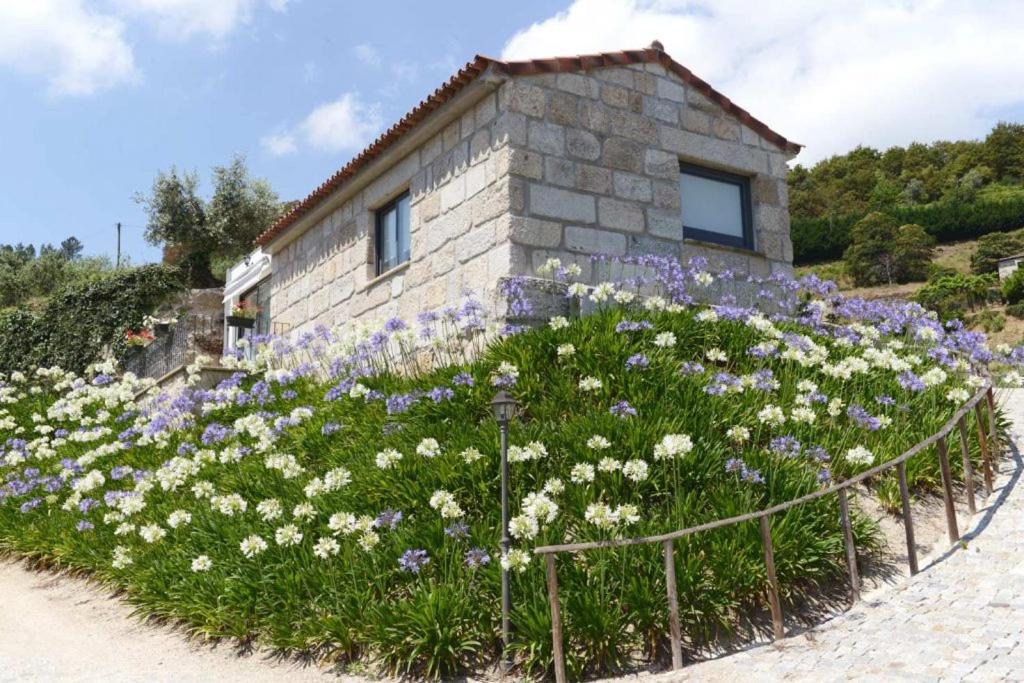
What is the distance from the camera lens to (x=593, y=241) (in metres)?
9.60

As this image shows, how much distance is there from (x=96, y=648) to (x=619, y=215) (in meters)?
6.93

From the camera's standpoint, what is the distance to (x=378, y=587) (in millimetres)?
5105

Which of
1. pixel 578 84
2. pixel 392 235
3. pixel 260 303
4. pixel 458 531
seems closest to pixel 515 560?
pixel 458 531

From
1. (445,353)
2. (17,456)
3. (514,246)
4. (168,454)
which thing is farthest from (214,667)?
(17,456)

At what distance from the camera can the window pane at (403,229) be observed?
11.2 metres

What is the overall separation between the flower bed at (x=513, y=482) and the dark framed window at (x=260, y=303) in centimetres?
696

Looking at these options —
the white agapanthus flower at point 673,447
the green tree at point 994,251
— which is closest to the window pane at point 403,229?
the white agapanthus flower at point 673,447

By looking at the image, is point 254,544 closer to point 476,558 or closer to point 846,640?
point 476,558

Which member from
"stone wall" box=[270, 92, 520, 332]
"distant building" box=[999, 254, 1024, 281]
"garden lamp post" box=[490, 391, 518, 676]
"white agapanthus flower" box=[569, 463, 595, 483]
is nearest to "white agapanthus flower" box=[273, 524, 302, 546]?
"garden lamp post" box=[490, 391, 518, 676]

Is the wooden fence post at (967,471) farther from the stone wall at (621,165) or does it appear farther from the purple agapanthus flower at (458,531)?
the stone wall at (621,165)

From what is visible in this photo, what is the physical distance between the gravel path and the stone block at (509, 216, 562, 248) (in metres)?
4.94

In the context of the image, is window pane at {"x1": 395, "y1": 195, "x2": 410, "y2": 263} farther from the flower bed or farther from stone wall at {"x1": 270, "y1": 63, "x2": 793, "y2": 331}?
the flower bed

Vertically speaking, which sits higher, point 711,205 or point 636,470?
point 711,205

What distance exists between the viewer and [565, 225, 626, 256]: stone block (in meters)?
9.43
